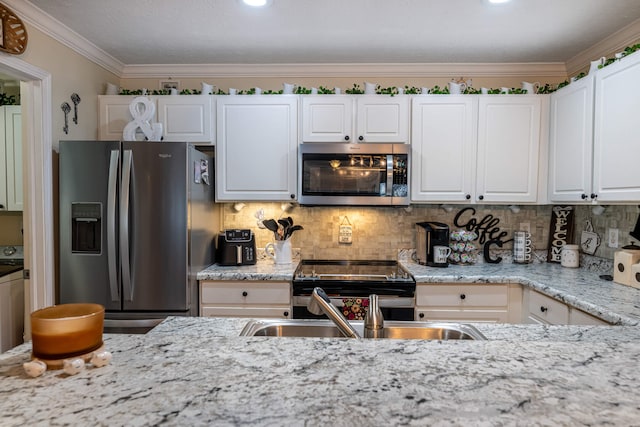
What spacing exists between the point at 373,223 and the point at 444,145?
33.6 inches

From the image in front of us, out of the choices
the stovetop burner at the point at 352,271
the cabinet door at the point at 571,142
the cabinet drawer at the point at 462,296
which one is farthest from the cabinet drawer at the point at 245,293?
the cabinet door at the point at 571,142

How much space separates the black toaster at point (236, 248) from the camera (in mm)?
2760

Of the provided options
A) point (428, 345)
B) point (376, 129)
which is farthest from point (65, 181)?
point (428, 345)

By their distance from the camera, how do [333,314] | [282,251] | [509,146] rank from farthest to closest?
[282,251] < [509,146] < [333,314]

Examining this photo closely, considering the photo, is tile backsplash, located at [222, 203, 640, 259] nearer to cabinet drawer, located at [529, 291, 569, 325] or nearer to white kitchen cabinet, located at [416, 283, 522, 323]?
white kitchen cabinet, located at [416, 283, 522, 323]

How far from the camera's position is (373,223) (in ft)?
10.1

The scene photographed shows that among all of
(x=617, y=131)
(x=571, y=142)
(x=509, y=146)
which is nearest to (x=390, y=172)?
(x=509, y=146)

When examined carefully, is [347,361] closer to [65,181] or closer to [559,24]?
[65,181]

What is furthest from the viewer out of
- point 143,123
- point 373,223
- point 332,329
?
point 373,223

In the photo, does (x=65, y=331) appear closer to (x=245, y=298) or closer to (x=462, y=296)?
(x=245, y=298)

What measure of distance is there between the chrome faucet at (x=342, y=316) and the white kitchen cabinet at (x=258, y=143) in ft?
5.43

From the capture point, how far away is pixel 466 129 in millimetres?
2707

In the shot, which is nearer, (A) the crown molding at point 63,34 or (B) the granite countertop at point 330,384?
(B) the granite countertop at point 330,384

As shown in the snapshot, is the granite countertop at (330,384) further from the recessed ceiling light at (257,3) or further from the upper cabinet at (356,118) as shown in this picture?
the upper cabinet at (356,118)
